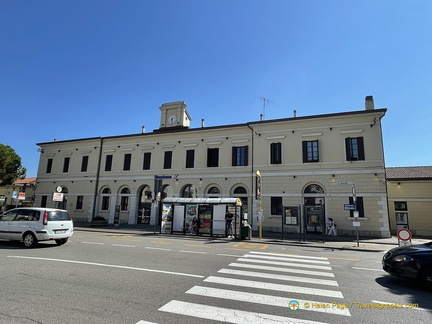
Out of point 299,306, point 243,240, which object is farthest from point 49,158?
point 299,306

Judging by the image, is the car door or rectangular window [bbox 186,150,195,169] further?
rectangular window [bbox 186,150,195,169]

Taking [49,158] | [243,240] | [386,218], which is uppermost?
[49,158]

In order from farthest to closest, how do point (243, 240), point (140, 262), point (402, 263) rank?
point (243, 240) < point (140, 262) < point (402, 263)

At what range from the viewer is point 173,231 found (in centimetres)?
1981

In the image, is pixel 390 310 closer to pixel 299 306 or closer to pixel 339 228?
pixel 299 306

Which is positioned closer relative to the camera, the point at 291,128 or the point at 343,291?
the point at 343,291

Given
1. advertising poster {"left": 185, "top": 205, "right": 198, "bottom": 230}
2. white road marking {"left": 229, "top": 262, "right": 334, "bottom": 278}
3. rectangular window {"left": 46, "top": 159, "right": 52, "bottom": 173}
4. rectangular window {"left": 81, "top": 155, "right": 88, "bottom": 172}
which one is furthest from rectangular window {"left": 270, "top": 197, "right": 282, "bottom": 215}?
rectangular window {"left": 46, "top": 159, "right": 52, "bottom": 173}

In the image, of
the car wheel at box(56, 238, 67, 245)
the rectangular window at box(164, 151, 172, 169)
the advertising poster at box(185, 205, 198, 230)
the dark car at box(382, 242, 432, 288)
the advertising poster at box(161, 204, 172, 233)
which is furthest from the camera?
the rectangular window at box(164, 151, 172, 169)

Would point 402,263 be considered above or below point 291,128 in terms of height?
Result: below

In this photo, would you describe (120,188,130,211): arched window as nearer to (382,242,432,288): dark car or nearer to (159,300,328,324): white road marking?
(159,300,328,324): white road marking

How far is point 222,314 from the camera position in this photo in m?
4.41

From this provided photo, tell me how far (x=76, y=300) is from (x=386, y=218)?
21521 millimetres

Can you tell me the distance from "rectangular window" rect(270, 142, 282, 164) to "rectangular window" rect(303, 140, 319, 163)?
7.10 ft

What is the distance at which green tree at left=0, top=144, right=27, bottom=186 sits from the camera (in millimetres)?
36500
